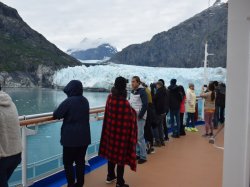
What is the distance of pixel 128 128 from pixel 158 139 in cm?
253

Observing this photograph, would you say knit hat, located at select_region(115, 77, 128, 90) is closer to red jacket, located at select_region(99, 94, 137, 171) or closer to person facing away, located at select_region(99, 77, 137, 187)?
person facing away, located at select_region(99, 77, 137, 187)

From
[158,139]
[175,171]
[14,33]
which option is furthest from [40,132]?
[14,33]

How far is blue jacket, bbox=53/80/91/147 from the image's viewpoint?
9.85 feet

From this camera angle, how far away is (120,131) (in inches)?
133

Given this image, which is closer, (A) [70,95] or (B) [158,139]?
(A) [70,95]

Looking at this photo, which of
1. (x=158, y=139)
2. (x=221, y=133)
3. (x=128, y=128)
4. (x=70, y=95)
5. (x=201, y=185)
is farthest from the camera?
(x=221, y=133)

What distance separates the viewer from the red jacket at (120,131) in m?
3.37

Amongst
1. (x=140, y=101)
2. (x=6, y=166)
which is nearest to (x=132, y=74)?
(x=140, y=101)

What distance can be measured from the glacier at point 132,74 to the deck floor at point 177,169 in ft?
44.9

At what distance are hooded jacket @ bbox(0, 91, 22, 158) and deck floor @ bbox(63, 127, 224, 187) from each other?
5.04 ft

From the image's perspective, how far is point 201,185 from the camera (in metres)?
3.78

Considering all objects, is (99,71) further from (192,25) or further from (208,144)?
(192,25)

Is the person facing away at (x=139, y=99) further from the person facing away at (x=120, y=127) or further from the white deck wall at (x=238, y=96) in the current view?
the white deck wall at (x=238, y=96)

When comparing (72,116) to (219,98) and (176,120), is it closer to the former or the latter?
(176,120)
